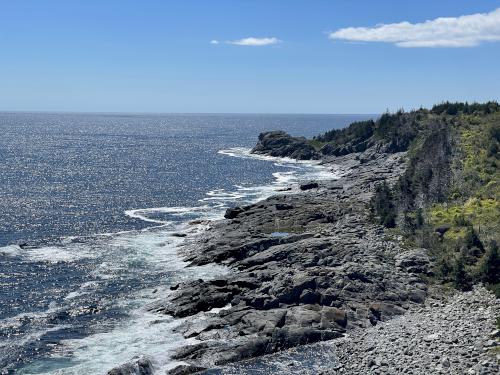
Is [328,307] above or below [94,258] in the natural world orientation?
above

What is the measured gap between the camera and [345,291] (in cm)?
6375

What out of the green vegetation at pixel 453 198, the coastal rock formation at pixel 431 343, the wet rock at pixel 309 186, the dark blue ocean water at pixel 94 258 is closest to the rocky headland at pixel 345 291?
the coastal rock formation at pixel 431 343

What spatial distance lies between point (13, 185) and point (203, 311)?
103740mm

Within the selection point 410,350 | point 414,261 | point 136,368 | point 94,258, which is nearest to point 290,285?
point 410,350

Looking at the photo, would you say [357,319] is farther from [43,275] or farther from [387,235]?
[43,275]

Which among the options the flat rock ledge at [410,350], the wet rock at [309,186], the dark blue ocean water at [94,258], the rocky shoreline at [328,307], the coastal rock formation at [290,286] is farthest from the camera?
the wet rock at [309,186]

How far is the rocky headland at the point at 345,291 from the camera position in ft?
167

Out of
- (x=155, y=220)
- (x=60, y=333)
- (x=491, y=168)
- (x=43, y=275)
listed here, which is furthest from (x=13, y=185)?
(x=491, y=168)

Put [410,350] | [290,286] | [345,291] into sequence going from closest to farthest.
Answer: [410,350], [290,286], [345,291]

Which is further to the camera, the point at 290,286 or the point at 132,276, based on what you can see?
the point at 132,276

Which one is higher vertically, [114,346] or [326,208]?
[326,208]

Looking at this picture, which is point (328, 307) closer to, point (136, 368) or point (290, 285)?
point (290, 285)

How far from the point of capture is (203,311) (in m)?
63.8

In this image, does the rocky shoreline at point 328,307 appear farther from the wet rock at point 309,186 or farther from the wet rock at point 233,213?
the wet rock at point 309,186
